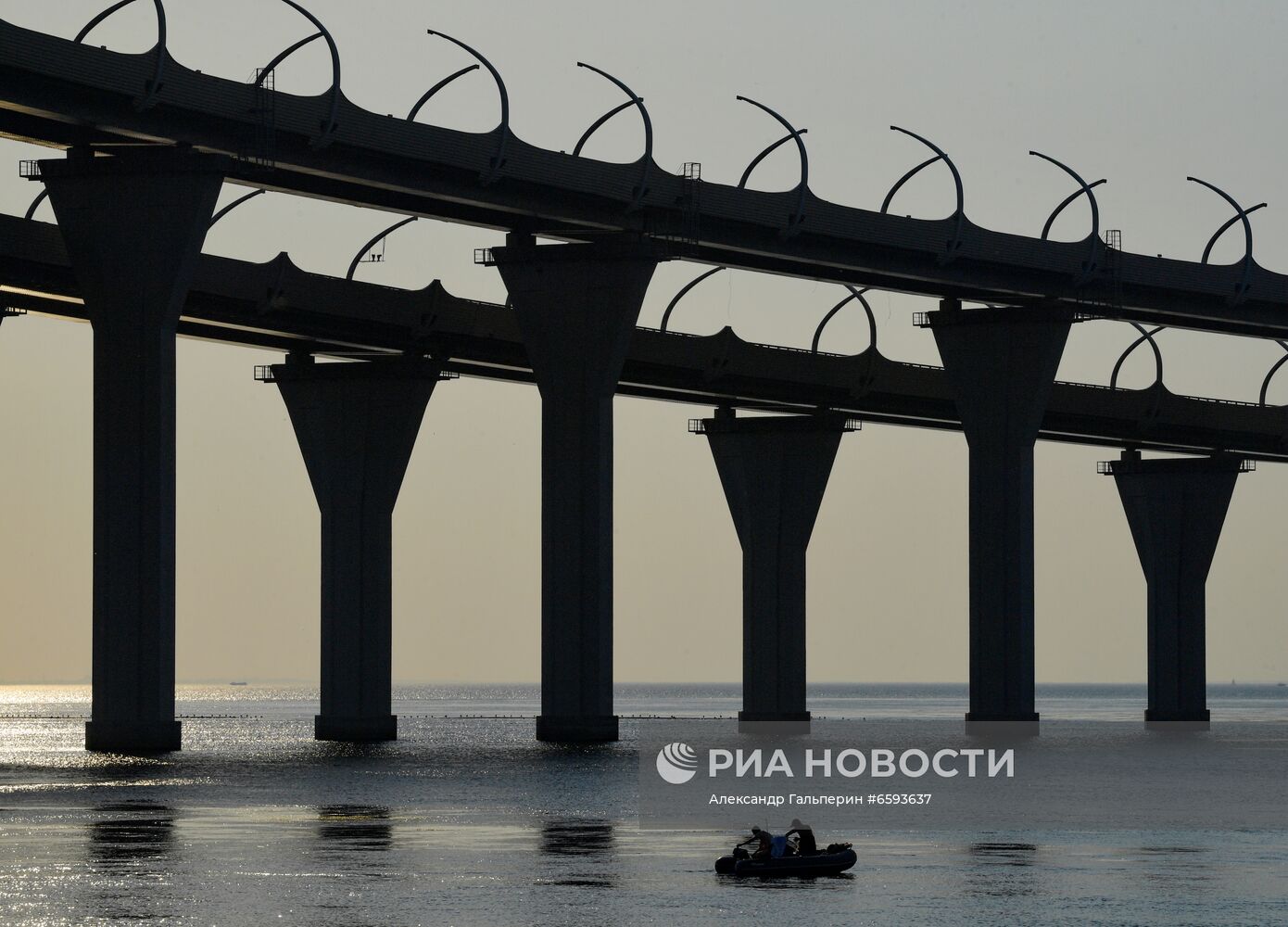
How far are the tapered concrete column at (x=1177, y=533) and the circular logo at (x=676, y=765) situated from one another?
55.9 metres

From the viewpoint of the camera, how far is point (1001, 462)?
101312 mm

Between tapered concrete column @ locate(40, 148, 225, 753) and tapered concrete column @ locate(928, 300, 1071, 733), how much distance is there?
4103 centimetres

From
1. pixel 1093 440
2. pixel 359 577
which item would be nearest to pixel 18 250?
pixel 359 577

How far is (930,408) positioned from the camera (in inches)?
4781

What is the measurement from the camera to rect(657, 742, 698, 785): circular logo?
7656 centimetres

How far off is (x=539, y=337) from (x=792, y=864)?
4240 cm

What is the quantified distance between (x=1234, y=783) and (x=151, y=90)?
38.2 meters

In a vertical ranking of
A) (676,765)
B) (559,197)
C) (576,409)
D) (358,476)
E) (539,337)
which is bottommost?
(676,765)

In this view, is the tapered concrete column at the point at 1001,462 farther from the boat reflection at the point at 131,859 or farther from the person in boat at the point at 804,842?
the person in boat at the point at 804,842

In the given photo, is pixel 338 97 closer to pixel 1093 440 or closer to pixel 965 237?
pixel 965 237

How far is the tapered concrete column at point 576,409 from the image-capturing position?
8312 cm

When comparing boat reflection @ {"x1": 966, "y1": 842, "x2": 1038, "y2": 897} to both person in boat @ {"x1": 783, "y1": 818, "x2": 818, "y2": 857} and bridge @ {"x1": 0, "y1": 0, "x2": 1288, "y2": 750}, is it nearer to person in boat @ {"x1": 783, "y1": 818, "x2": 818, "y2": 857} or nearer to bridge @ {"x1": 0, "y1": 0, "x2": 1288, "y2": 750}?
person in boat @ {"x1": 783, "y1": 818, "x2": 818, "y2": 857}

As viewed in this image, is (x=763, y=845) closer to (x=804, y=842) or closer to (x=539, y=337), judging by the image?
(x=804, y=842)

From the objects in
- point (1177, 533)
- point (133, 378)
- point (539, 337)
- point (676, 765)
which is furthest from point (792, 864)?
point (1177, 533)
